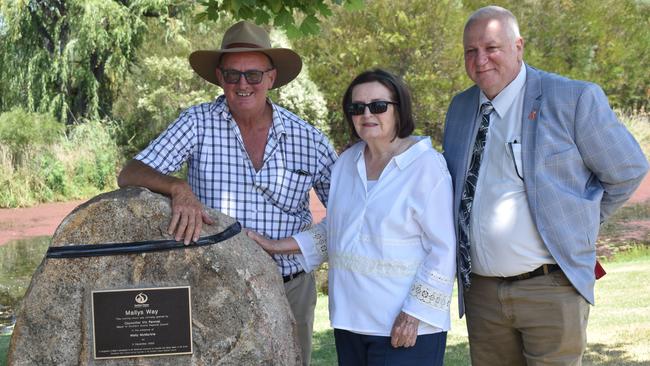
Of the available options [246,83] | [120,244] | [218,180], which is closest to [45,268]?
[120,244]

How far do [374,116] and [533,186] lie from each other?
817 mm

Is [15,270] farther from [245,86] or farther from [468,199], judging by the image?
[468,199]

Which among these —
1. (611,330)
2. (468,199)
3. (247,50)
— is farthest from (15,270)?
(468,199)

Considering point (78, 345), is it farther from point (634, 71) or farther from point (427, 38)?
point (634, 71)

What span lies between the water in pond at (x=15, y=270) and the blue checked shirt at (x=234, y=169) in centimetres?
597

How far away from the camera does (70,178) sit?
774 inches

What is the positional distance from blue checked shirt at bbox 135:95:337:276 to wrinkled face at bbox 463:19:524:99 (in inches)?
42.5

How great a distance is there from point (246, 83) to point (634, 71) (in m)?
27.4

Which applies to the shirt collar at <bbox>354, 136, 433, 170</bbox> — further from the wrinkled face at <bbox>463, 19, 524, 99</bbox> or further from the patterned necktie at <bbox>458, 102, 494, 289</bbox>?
the wrinkled face at <bbox>463, 19, 524, 99</bbox>

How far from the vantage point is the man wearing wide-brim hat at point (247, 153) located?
412 centimetres

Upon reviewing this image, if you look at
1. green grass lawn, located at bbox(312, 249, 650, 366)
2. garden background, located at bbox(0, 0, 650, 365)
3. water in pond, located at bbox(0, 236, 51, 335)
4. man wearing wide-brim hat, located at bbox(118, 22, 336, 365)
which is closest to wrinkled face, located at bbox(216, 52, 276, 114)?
man wearing wide-brim hat, located at bbox(118, 22, 336, 365)

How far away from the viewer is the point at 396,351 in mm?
3525

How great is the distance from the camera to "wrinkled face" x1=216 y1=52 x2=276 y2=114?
4137mm

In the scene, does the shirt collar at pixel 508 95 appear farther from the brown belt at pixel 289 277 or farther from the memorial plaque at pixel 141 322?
the memorial plaque at pixel 141 322
